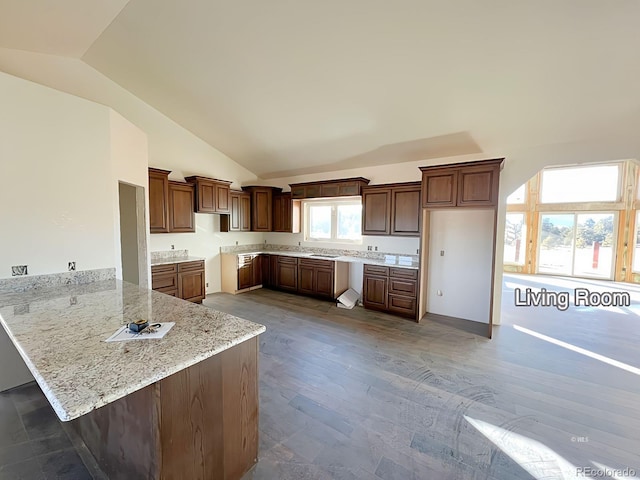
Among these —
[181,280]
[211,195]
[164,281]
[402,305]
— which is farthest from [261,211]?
[402,305]

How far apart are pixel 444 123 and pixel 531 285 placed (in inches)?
236

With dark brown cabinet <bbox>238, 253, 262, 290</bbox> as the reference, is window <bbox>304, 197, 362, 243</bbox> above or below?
above

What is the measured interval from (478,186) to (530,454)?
305 cm

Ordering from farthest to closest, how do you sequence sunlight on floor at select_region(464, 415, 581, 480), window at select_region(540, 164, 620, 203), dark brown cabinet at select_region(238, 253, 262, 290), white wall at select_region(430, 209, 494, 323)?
1. window at select_region(540, 164, 620, 203)
2. dark brown cabinet at select_region(238, 253, 262, 290)
3. white wall at select_region(430, 209, 494, 323)
4. sunlight on floor at select_region(464, 415, 581, 480)

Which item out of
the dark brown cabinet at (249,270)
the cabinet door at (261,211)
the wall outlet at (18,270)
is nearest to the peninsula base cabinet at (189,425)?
the wall outlet at (18,270)

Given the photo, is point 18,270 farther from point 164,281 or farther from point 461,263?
point 461,263

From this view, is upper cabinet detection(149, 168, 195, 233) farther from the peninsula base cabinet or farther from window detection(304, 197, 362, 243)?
the peninsula base cabinet

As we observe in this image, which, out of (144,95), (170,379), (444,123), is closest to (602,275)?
(444,123)

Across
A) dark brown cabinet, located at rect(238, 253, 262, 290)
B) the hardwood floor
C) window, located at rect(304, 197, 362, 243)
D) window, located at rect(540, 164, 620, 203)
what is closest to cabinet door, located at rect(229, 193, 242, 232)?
dark brown cabinet, located at rect(238, 253, 262, 290)

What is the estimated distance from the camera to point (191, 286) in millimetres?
5059

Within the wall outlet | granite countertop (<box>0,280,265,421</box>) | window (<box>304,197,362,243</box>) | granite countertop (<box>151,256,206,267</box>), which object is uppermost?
window (<box>304,197,362,243</box>)

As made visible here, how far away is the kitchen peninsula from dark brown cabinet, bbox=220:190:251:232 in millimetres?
4171

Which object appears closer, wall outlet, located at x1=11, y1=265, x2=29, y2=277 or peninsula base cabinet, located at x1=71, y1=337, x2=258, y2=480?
peninsula base cabinet, located at x1=71, y1=337, x2=258, y2=480

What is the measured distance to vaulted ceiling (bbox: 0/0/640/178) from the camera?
2.43 m
